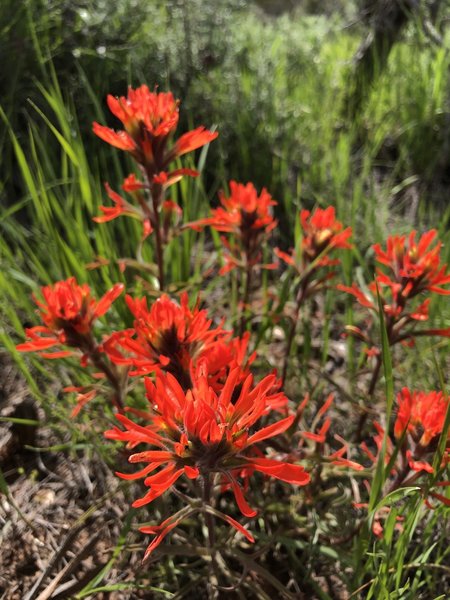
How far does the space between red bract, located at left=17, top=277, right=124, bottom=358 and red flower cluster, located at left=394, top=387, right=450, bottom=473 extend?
20.4 inches

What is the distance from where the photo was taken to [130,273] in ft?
5.22

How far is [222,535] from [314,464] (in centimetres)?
22

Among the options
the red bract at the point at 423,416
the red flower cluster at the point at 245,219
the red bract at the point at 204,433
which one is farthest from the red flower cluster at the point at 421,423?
the red flower cluster at the point at 245,219

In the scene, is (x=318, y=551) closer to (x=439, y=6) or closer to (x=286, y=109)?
(x=286, y=109)

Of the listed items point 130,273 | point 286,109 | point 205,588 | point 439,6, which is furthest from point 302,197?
point 205,588

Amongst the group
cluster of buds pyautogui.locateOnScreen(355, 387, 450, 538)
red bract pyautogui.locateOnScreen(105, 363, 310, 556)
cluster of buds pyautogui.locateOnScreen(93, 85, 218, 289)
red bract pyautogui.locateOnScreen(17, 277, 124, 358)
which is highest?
cluster of buds pyautogui.locateOnScreen(93, 85, 218, 289)

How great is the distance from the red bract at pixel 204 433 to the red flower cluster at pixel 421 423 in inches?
11.1

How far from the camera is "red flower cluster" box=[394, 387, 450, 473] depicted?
847mm

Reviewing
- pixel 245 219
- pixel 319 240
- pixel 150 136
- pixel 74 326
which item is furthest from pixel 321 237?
pixel 74 326

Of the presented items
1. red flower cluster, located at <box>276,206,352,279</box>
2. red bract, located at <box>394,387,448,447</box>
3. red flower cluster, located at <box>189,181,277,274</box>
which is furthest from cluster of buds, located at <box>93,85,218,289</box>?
red bract, located at <box>394,387,448,447</box>

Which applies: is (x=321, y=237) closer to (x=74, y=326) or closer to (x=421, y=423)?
(x=421, y=423)

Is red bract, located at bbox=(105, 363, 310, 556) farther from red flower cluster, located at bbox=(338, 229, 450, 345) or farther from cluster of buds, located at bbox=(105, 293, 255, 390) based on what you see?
red flower cluster, located at bbox=(338, 229, 450, 345)

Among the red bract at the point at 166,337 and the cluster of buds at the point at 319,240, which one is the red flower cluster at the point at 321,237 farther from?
the red bract at the point at 166,337

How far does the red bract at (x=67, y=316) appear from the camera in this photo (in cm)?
87
